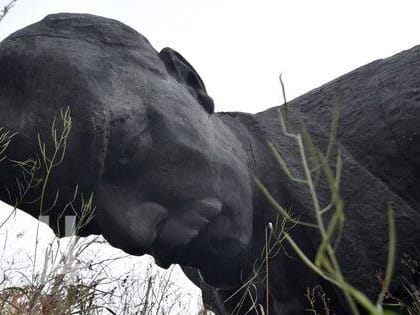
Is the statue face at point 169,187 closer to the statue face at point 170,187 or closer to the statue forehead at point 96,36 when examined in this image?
the statue face at point 170,187

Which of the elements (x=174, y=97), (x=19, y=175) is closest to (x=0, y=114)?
(x=19, y=175)

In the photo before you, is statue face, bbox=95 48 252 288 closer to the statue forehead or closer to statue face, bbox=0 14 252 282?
statue face, bbox=0 14 252 282

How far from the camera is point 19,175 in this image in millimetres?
2008

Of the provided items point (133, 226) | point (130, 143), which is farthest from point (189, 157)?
point (133, 226)

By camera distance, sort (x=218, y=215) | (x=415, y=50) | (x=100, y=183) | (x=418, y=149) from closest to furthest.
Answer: (x=100, y=183)
(x=218, y=215)
(x=418, y=149)
(x=415, y=50)

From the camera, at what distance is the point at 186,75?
2521 mm

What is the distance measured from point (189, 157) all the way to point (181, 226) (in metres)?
0.27

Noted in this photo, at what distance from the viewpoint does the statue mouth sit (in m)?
1.95

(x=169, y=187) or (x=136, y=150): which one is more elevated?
(x=136, y=150)

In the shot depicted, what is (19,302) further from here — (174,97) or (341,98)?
(341,98)

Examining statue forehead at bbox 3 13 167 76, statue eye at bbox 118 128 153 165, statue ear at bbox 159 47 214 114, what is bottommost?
statue eye at bbox 118 128 153 165

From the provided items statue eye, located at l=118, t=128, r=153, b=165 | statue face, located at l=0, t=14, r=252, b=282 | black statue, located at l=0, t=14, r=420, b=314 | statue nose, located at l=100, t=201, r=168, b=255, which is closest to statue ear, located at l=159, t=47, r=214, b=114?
black statue, located at l=0, t=14, r=420, b=314

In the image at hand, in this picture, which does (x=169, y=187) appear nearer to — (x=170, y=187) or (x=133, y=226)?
(x=170, y=187)

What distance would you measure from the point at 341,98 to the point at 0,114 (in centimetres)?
163
